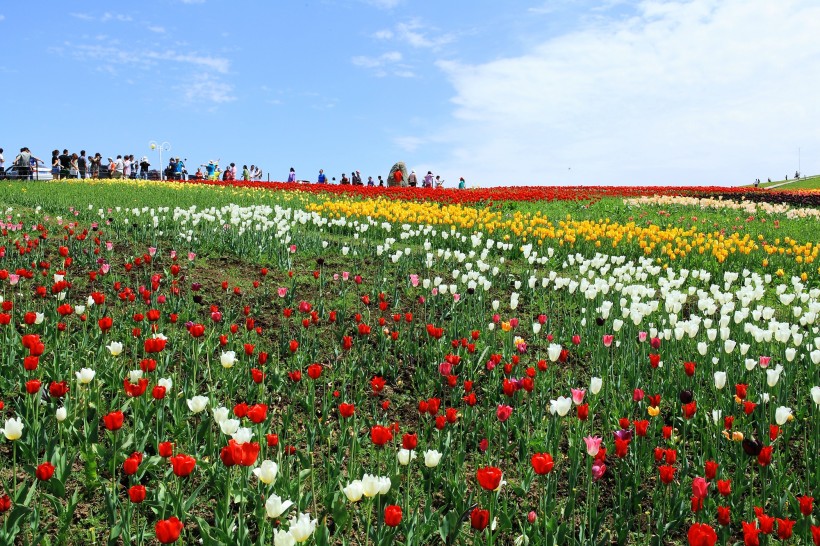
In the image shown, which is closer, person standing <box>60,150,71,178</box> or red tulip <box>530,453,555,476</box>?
red tulip <box>530,453,555,476</box>

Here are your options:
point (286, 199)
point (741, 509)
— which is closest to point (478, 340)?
point (741, 509)

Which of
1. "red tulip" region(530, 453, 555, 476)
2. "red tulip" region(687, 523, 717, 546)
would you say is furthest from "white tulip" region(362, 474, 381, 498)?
"red tulip" region(687, 523, 717, 546)

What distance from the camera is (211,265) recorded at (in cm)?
934

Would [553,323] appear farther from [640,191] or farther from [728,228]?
[640,191]

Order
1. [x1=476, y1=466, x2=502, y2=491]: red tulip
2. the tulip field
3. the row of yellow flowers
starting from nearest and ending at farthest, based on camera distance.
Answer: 1. [x1=476, y1=466, x2=502, y2=491]: red tulip
2. the tulip field
3. the row of yellow flowers

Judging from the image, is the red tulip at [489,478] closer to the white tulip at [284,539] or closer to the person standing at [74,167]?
the white tulip at [284,539]

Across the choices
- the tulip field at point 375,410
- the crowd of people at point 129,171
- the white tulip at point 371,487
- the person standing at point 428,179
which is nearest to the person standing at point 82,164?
the crowd of people at point 129,171

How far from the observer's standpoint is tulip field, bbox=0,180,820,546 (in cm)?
330

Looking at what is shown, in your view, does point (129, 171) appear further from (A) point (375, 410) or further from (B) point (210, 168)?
(A) point (375, 410)

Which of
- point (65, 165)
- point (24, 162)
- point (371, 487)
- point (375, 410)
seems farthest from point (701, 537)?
point (65, 165)

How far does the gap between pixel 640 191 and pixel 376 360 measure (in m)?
27.6

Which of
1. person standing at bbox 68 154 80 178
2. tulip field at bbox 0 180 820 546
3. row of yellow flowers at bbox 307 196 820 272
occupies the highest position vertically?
person standing at bbox 68 154 80 178

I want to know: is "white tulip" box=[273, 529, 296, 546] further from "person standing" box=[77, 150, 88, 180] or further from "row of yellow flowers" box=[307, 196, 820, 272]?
"person standing" box=[77, 150, 88, 180]

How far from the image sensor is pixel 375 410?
14.7 feet
